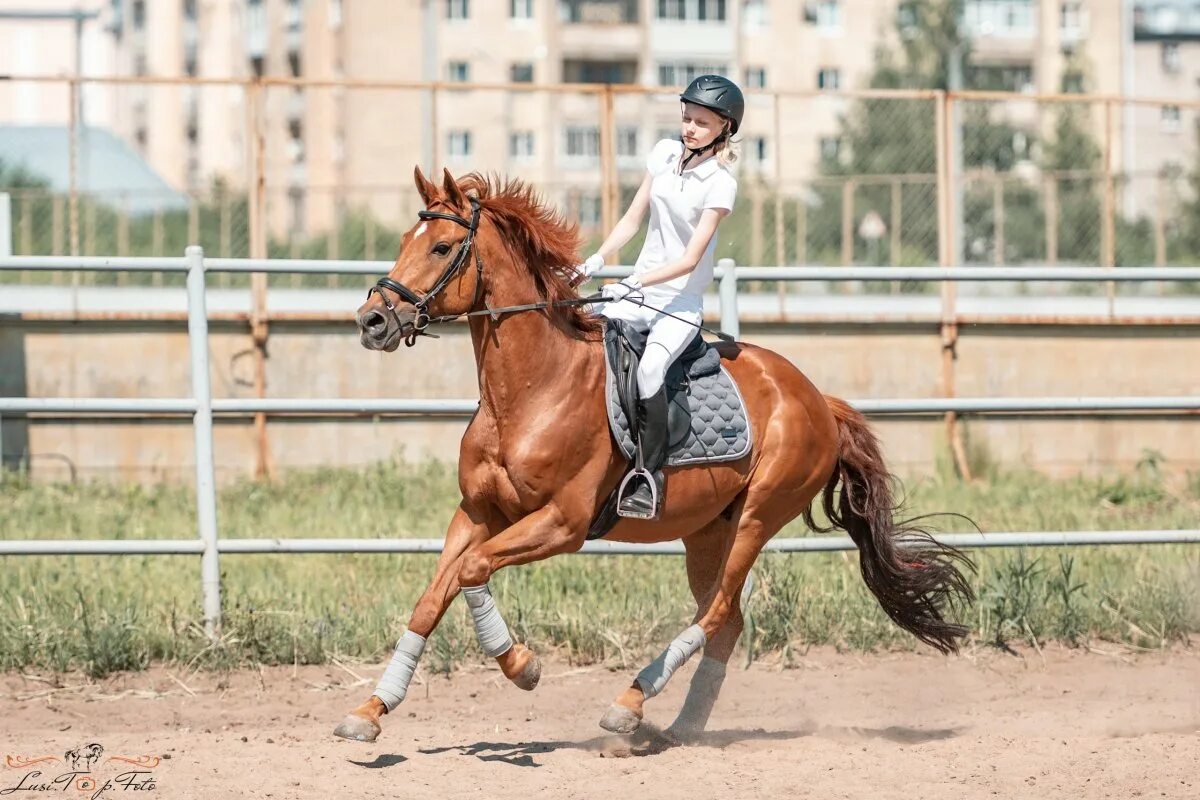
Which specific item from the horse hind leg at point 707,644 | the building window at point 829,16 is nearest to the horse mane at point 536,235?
the horse hind leg at point 707,644

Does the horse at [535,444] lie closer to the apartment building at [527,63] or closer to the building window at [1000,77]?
the apartment building at [527,63]

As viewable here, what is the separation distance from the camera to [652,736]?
6.17 m

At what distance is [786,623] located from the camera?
24.8 feet

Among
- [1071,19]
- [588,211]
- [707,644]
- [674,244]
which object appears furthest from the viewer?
[1071,19]

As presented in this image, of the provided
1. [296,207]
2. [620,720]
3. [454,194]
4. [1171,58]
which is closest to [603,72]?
[296,207]

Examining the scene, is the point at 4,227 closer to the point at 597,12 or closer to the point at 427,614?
the point at 427,614

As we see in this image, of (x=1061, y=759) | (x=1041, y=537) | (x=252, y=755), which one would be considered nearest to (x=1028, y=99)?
(x=1041, y=537)

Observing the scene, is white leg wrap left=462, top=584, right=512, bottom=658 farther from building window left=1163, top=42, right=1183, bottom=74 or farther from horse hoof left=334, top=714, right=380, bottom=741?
building window left=1163, top=42, right=1183, bottom=74

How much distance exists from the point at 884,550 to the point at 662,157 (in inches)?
74.6

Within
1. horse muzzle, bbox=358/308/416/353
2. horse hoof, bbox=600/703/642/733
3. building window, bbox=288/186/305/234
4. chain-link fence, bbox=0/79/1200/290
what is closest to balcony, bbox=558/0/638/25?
chain-link fence, bbox=0/79/1200/290

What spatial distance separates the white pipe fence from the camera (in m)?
7.08

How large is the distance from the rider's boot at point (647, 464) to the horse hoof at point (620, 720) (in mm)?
694

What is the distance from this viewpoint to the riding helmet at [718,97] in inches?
229

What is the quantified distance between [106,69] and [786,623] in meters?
72.8
